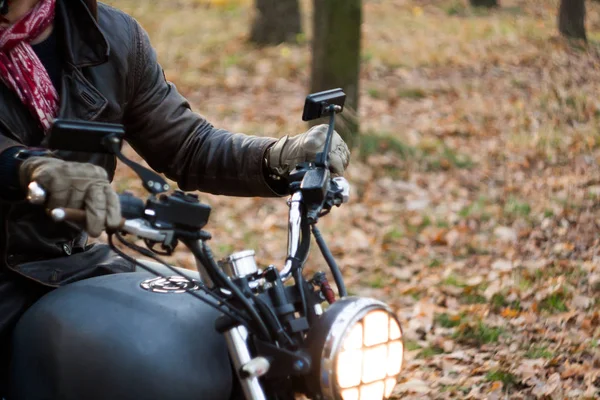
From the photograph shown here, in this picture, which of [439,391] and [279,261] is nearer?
[439,391]

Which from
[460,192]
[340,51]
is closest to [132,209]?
[460,192]

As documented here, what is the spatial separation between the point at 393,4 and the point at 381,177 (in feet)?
36.6

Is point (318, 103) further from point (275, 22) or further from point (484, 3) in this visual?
point (484, 3)

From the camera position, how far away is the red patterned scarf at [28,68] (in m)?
2.46

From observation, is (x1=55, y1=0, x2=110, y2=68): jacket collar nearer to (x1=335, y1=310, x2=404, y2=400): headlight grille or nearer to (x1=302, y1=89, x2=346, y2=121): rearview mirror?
(x1=302, y1=89, x2=346, y2=121): rearview mirror

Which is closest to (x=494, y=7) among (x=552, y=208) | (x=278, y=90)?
(x=278, y=90)

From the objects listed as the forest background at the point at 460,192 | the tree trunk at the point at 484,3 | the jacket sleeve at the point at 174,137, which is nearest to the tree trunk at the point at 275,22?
the forest background at the point at 460,192

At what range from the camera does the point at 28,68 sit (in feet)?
8.14

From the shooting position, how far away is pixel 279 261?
242 inches

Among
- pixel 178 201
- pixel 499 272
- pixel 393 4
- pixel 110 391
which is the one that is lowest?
pixel 393 4

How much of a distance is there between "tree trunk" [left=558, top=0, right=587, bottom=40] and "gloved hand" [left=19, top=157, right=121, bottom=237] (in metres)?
10.1

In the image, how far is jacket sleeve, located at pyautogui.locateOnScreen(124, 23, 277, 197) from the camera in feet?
9.23

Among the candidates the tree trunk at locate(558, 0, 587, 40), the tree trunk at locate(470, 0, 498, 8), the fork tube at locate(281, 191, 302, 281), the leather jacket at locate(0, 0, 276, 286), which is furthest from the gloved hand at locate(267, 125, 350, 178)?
the tree trunk at locate(470, 0, 498, 8)

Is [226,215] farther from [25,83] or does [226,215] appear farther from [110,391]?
[110,391]
